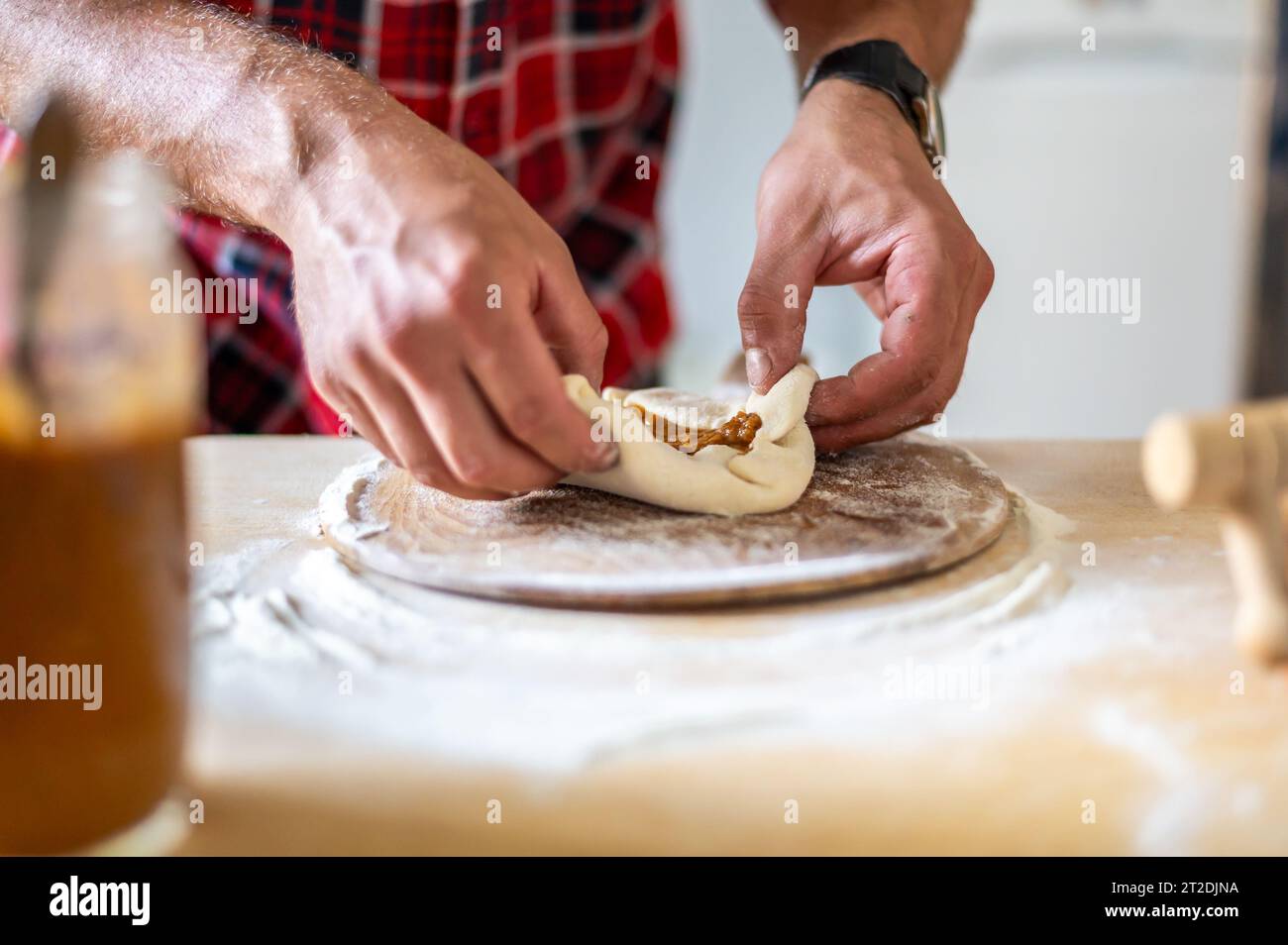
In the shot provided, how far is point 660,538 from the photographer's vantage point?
1.00m

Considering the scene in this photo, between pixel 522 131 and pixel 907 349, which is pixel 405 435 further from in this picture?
pixel 522 131

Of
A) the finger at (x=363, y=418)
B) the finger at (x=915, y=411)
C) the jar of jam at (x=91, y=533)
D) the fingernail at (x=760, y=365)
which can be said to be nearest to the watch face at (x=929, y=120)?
the finger at (x=915, y=411)

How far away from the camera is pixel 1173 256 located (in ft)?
10.9

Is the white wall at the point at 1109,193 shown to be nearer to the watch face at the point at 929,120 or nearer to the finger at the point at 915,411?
the watch face at the point at 929,120

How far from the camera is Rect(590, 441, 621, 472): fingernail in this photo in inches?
38.7

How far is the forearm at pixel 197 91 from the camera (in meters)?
1.02

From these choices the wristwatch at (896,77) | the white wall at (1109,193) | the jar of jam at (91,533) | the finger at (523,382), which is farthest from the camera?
the white wall at (1109,193)

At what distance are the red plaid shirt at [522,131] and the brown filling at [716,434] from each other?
0.61 m

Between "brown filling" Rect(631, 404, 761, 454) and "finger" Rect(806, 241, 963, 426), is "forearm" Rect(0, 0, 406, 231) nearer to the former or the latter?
"brown filling" Rect(631, 404, 761, 454)

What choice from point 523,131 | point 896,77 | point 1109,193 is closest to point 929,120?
point 896,77

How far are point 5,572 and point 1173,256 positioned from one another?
3.42 meters

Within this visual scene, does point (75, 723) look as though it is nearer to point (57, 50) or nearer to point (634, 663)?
point (634, 663)

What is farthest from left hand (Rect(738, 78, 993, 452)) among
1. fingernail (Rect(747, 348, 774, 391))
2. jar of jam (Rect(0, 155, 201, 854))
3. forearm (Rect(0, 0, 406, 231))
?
jar of jam (Rect(0, 155, 201, 854))

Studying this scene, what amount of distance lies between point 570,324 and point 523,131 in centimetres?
79
